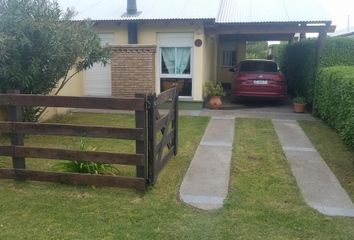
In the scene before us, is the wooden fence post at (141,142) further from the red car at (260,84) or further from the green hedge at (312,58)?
the red car at (260,84)

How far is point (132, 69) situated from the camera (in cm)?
1209

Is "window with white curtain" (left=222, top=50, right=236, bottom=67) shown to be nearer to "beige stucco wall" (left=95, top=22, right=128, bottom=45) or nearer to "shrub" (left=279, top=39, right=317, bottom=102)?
"shrub" (left=279, top=39, right=317, bottom=102)

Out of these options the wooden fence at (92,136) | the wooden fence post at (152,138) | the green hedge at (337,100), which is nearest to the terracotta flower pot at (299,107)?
the green hedge at (337,100)

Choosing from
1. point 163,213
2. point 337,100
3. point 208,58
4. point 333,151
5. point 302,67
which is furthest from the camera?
point 208,58

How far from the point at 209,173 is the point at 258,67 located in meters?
8.54

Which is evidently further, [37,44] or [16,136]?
[37,44]

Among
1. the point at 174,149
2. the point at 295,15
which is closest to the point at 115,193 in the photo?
the point at 174,149

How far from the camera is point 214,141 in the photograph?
7941mm

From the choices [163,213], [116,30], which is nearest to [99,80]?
[116,30]

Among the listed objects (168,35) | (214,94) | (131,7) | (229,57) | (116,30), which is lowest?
(214,94)

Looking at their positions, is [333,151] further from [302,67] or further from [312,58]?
[302,67]

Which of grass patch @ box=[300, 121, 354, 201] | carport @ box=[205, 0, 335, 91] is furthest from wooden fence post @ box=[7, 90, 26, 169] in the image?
carport @ box=[205, 0, 335, 91]

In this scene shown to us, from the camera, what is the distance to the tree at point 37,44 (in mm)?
7035

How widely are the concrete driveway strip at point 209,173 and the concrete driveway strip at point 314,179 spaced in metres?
1.05
